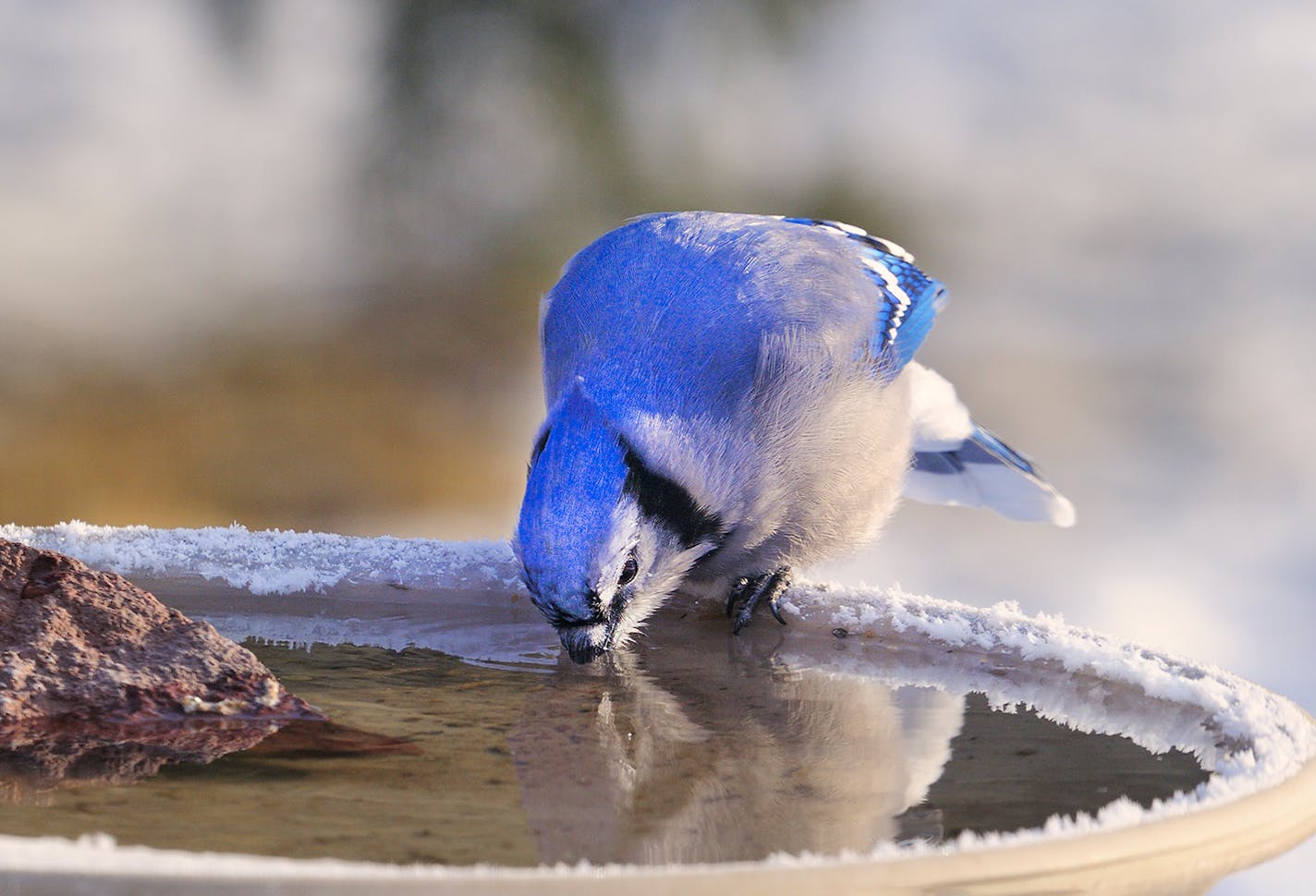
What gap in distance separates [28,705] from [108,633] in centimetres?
10

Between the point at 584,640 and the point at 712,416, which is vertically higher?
the point at 712,416

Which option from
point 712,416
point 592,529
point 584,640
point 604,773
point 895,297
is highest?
point 895,297

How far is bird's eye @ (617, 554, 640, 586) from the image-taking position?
4.70ft

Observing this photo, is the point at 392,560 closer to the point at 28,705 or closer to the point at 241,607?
the point at 241,607

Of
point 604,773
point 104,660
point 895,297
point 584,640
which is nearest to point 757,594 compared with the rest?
point 584,640

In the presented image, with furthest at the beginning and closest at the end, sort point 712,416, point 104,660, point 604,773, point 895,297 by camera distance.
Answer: point 895,297, point 712,416, point 104,660, point 604,773

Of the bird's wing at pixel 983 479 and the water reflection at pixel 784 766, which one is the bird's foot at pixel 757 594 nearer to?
the water reflection at pixel 784 766

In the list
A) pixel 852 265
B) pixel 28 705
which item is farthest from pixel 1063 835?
pixel 852 265

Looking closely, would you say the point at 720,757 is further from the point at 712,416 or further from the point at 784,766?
the point at 712,416

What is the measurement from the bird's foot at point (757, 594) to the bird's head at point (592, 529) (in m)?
0.18

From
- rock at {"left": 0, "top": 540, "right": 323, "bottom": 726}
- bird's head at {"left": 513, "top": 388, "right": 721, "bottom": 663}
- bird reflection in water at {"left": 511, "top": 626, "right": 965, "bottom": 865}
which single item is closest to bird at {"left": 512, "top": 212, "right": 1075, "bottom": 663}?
bird's head at {"left": 513, "top": 388, "right": 721, "bottom": 663}

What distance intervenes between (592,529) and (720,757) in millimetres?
343

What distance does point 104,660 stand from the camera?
1.15 meters

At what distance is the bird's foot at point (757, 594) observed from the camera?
65.7 inches
